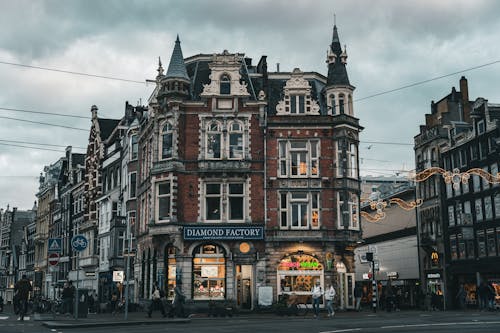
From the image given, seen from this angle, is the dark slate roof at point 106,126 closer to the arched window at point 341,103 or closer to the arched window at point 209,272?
the arched window at point 209,272

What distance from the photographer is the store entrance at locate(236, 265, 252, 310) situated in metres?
43.9

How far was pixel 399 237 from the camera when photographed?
73188 mm

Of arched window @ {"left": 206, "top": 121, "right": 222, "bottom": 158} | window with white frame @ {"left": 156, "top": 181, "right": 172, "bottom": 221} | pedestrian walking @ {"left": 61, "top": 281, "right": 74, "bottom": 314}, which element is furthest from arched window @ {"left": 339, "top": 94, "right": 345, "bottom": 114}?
pedestrian walking @ {"left": 61, "top": 281, "right": 74, "bottom": 314}

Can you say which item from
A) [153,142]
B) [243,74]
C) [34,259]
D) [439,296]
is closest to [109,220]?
[153,142]

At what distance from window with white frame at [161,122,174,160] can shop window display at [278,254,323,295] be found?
10.8 metres

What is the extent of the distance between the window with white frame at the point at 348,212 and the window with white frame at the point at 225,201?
6554 mm

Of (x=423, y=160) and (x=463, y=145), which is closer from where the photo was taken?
(x=463, y=145)

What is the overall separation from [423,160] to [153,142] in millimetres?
32660

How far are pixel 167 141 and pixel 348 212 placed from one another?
529 inches

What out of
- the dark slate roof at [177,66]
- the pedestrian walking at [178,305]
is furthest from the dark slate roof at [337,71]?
the pedestrian walking at [178,305]

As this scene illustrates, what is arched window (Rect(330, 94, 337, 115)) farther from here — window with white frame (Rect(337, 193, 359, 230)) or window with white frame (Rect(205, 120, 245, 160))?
window with white frame (Rect(205, 120, 245, 160))

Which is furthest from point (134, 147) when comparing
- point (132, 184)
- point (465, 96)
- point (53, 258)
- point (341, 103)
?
point (465, 96)

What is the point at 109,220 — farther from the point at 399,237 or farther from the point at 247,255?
the point at 399,237

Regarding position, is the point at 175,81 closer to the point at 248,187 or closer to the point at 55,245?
the point at 248,187
